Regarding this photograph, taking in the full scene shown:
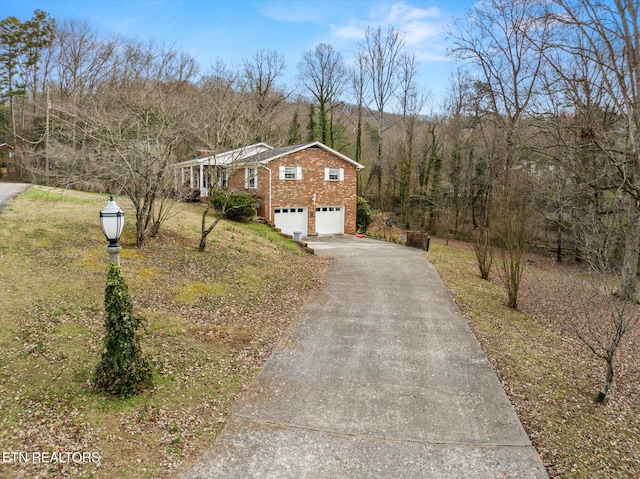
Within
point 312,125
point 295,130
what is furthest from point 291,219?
point 312,125

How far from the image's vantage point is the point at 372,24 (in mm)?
32969

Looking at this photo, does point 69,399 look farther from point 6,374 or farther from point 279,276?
point 279,276

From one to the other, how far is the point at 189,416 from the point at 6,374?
2525 millimetres

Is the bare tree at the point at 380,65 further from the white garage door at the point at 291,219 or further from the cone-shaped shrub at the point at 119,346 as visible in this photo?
the cone-shaped shrub at the point at 119,346

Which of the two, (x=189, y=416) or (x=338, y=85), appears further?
(x=338, y=85)

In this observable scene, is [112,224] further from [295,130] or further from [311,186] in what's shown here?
[295,130]

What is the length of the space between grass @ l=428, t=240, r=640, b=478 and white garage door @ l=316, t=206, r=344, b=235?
11.9 m

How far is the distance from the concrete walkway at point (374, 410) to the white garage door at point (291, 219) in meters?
12.2

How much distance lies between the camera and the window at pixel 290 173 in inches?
829

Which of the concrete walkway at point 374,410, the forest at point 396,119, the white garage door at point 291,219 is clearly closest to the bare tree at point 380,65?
the forest at point 396,119

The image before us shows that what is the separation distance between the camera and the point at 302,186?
21828 millimetres

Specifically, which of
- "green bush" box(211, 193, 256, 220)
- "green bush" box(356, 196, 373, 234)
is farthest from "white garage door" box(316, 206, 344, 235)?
"green bush" box(211, 193, 256, 220)

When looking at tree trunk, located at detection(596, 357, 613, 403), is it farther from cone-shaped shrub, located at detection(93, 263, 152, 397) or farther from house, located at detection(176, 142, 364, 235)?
house, located at detection(176, 142, 364, 235)

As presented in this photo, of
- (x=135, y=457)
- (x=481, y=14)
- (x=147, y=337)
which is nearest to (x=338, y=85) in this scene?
(x=481, y=14)
